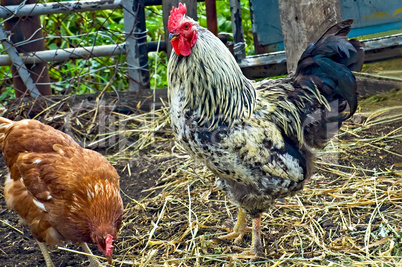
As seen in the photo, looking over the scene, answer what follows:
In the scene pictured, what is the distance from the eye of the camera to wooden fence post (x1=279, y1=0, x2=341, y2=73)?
4.07 m

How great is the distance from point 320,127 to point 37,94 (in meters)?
3.58

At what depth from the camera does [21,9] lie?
17.2ft

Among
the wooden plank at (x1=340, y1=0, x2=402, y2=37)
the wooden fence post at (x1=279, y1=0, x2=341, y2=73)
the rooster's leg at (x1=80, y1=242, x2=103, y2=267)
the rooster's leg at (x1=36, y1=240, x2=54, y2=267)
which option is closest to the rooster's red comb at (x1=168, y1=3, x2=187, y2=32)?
the wooden fence post at (x1=279, y1=0, x2=341, y2=73)

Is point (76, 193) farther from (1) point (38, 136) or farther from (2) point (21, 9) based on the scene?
(2) point (21, 9)

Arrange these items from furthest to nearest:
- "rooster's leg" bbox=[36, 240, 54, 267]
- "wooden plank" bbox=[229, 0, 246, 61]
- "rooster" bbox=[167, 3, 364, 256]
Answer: "wooden plank" bbox=[229, 0, 246, 61]
"rooster's leg" bbox=[36, 240, 54, 267]
"rooster" bbox=[167, 3, 364, 256]

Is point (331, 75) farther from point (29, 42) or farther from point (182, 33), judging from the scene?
point (29, 42)

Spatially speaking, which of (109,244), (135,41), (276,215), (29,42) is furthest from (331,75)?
(29,42)

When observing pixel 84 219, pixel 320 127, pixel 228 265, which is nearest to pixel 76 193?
pixel 84 219

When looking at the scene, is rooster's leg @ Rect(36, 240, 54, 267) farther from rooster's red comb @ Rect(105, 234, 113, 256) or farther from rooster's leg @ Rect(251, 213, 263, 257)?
rooster's leg @ Rect(251, 213, 263, 257)

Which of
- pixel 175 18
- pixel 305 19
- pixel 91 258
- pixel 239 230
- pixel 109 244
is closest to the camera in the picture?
pixel 109 244

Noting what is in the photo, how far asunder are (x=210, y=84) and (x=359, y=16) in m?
2.87

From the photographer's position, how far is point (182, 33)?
3217 millimetres

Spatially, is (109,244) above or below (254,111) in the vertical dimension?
below

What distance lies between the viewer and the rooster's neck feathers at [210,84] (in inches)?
131
